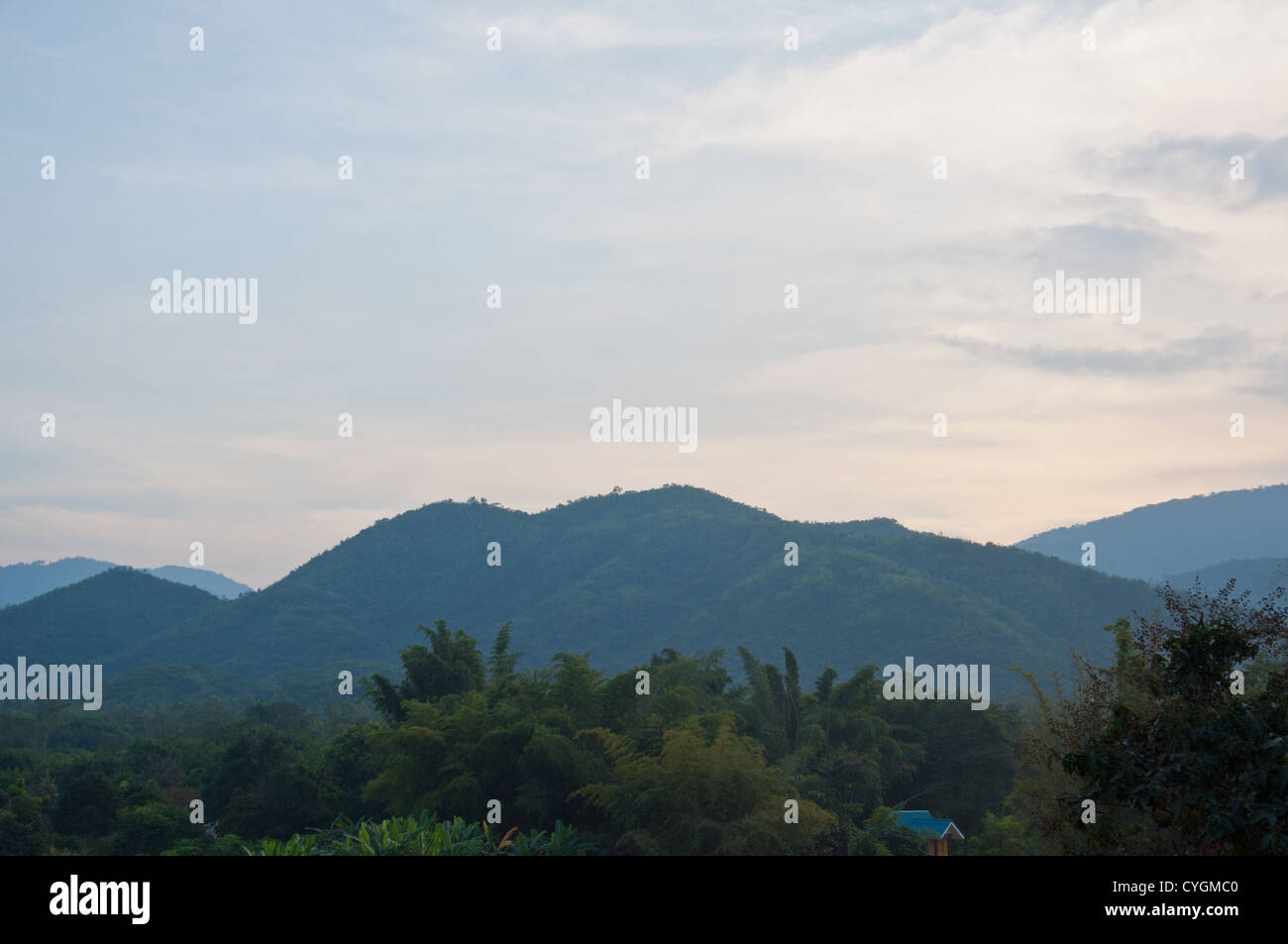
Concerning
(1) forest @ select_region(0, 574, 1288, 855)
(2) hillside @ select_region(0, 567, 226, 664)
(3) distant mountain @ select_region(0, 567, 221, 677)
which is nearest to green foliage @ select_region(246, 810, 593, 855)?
(1) forest @ select_region(0, 574, 1288, 855)

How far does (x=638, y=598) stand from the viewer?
107m

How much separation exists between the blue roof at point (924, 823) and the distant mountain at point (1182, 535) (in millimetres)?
138289

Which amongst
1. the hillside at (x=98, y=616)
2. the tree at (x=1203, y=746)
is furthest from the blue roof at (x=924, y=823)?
the hillside at (x=98, y=616)

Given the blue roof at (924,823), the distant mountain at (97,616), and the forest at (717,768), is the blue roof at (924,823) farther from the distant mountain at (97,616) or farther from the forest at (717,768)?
the distant mountain at (97,616)

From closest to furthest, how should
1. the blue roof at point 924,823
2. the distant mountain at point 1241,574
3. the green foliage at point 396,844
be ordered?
the green foliage at point 396,844
the blue roof at point 924,823
the distant mountain at point 1241,574

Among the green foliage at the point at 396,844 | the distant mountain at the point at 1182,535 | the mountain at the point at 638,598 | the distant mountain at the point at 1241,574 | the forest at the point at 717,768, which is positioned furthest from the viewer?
the distant mountain at the point at 1182,535

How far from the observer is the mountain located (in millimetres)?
81750

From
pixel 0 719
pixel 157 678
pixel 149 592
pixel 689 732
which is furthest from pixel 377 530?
pixel 689 732

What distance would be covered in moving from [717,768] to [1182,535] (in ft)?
559

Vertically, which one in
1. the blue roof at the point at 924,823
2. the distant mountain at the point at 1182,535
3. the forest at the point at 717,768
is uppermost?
the distant mountain at the point at 1182,535

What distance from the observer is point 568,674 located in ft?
72.5

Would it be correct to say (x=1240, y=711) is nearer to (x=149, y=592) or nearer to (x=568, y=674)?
(x=568, y=674)

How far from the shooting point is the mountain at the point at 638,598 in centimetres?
8175
